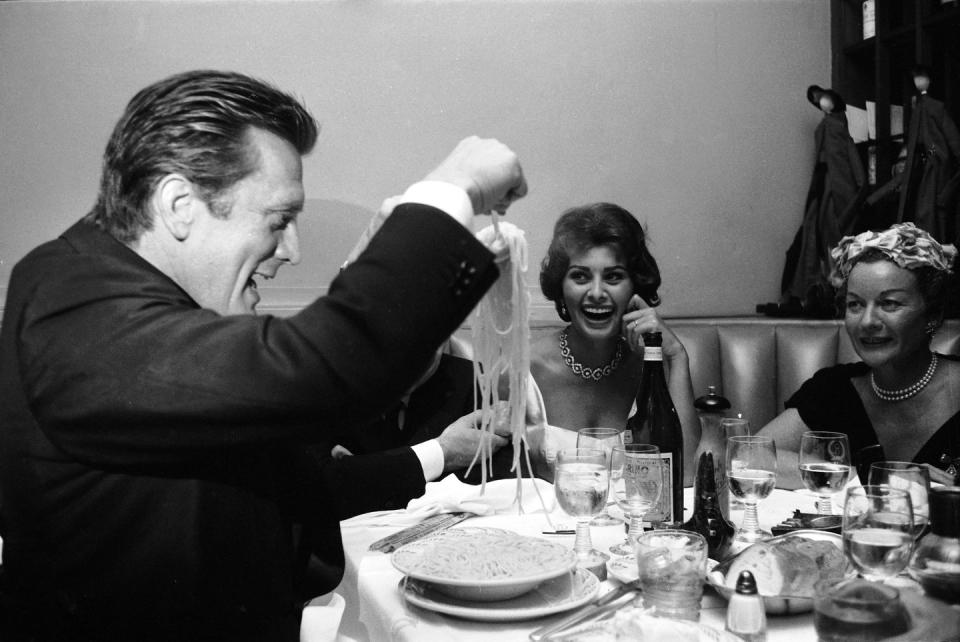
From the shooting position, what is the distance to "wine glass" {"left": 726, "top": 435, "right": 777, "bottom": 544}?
1444 millimetres

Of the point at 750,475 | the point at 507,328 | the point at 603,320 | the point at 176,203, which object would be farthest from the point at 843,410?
the point at 176,203

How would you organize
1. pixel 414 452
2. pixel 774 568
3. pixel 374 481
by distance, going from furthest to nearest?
1. pixel 414 452
2. pixel 374 481
3. pixel 774 568

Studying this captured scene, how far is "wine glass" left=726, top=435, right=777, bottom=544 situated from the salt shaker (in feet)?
1.46

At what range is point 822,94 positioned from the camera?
459 centimetres

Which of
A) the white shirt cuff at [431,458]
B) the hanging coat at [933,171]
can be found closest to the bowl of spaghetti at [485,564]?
the white shirt cuff at [431,458]

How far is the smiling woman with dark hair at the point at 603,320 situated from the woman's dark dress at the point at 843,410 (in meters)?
0.37

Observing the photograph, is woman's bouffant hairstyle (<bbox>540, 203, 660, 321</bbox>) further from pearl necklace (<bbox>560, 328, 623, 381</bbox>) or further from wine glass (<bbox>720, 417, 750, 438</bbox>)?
wine glass (<bbox>720, 417, 750, 438</bbox>)

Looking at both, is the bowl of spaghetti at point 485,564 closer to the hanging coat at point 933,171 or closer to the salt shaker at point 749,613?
the salt shaker at point 749,613

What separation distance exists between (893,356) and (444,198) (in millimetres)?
2060

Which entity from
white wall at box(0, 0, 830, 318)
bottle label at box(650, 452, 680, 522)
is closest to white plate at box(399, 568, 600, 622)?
bottle label at box(650, 452, 680, 522)

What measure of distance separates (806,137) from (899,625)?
4.47 m

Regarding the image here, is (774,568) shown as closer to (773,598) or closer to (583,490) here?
(773,598)

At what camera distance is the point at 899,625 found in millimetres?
906

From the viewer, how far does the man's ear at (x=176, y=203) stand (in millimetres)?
1002
